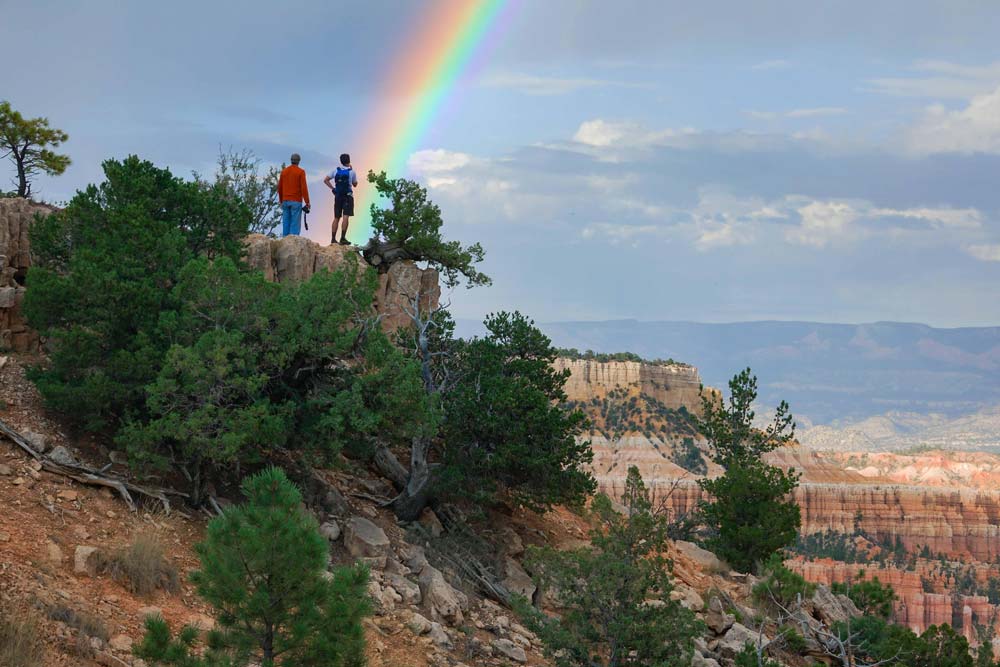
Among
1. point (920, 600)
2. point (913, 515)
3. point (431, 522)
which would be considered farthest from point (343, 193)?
point (913, 515)

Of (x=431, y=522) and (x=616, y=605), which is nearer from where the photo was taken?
(x=616, y=605)

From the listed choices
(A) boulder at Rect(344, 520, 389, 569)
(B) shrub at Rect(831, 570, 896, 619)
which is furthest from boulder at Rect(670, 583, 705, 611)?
(A) boulder at Rect(344, 520, 389, 569)

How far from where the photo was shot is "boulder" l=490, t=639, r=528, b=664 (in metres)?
23.1

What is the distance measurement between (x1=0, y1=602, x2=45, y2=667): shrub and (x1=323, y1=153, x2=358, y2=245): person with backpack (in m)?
17.2

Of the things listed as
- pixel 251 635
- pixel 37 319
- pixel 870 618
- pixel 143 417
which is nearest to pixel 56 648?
pixel 251 635

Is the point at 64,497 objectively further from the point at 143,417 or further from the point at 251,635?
the point at 251,635

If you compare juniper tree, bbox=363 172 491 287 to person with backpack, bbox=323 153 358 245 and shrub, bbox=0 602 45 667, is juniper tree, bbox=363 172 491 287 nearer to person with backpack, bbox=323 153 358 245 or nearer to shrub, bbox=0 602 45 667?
person with backpack, bbox=323 153 358 245

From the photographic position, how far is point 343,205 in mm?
32562

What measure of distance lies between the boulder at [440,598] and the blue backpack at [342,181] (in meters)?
12.0

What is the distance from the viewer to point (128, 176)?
84.5 ft

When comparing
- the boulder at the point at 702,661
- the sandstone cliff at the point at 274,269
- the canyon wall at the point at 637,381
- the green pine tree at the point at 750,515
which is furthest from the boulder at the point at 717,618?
the canyon wall at the point at 637,381

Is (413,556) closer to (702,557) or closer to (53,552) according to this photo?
(53,552)

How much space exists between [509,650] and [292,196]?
14.6m

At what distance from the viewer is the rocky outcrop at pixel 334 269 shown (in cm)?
3033
